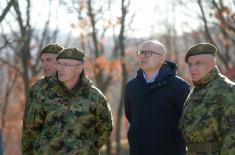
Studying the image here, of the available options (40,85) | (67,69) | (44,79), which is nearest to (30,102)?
(40,85)

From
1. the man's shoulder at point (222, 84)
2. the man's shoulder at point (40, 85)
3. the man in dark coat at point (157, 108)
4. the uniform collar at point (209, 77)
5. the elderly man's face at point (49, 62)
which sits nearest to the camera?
the man's shoulder at point (222, 84)

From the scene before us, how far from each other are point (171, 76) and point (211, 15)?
992cm

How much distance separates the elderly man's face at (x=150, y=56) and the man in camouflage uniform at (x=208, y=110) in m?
0.69

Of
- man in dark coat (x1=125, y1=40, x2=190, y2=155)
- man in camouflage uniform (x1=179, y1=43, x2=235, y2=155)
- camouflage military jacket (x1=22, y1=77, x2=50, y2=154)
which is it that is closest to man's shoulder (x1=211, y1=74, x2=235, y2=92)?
man in camouflage uniform (x1=179, y1=43, x2=235, y2=155)

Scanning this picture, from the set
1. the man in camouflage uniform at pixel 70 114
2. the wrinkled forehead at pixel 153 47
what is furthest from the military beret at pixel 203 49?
the man in camouflage uniform at pixel 70 114

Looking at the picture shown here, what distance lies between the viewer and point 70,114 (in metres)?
5.45

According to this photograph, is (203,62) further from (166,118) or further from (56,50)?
(56,50)

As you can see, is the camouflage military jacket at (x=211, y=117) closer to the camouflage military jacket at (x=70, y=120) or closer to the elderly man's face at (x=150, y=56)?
the elderly man's face at (x=150, y=56)

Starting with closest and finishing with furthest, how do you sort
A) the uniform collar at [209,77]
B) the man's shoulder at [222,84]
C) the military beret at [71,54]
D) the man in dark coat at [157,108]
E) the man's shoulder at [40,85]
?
1. the man's shoulder at [222,84]
2. the uniform collar at [209,77]
3. the military beret at [71,54]
4. the man in dark coat at [157,108]
5. the man's shoulder at [40,85]

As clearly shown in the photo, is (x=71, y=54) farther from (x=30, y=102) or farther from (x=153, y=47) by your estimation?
(x=153, y=47)

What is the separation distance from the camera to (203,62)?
4941 millimetres

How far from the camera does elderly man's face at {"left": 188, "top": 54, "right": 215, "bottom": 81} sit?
4.91 metres

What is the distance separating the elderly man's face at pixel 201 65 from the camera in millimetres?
4914

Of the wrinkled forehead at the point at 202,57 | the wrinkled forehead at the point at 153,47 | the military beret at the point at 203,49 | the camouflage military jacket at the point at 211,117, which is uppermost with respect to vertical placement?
the wrinkled forehead at the point at 153,47
